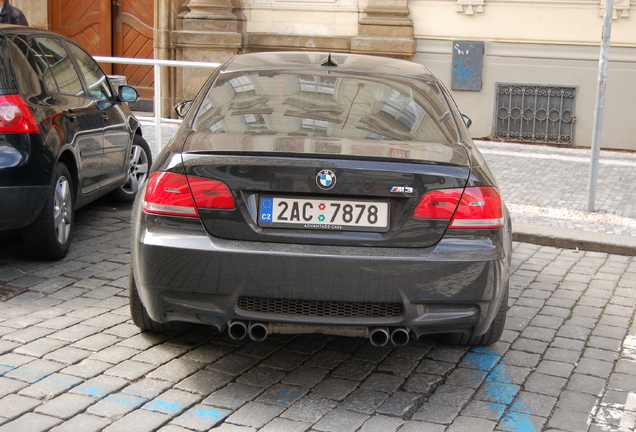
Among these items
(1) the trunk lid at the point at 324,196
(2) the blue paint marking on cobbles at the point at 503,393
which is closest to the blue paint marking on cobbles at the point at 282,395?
(1) the trunk lid at the point at 324,196

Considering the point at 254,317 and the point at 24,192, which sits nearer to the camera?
the point at 254,317

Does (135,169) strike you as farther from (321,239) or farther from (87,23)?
(87,23)

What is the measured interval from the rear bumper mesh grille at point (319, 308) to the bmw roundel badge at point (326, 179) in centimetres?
50

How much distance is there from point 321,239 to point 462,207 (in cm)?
64

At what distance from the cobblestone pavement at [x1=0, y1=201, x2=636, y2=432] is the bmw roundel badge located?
0.95m

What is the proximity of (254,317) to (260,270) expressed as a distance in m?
0.22

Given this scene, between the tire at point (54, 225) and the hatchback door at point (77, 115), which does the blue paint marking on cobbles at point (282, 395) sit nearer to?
the tire at point (54, 225)

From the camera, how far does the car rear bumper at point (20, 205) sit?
18.7ft

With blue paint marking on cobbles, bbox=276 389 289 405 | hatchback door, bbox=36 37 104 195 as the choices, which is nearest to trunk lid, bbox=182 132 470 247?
blue paint marking on cobbles, bbox=276 389 289 405

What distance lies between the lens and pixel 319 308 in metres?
3.96

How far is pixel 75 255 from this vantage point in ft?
21.1

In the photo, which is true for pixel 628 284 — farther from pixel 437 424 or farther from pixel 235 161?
pixel 235 161

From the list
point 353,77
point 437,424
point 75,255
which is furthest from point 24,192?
point 437,424

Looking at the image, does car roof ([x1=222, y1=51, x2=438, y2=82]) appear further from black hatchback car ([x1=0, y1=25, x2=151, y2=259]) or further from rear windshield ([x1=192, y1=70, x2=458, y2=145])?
black hatchback car ([x1=0, y1=25, x2=151, y2=259])
